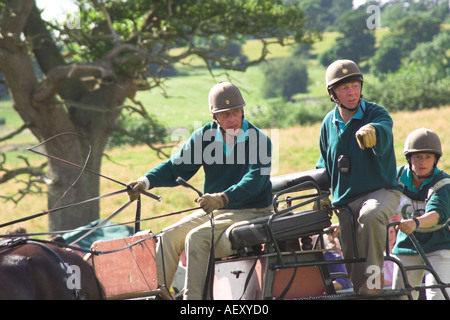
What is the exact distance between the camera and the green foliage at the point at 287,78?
74.1 m

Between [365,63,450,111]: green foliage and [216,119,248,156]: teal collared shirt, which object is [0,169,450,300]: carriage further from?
[365,63,450,111]: green foliage

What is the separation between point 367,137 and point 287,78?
238ft

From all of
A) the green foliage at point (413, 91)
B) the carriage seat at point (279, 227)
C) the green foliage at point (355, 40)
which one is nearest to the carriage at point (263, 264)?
the carriage seat at point (279, 227)

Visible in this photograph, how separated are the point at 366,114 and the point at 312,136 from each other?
21610 millimetres

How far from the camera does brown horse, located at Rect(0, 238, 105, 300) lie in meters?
3.65

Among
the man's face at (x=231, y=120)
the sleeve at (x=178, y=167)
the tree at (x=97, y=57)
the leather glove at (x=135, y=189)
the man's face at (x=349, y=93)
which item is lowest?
the leather glove at (x=135, y=189)

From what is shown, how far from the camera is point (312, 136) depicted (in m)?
25.8

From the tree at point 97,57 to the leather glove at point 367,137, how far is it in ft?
22.2

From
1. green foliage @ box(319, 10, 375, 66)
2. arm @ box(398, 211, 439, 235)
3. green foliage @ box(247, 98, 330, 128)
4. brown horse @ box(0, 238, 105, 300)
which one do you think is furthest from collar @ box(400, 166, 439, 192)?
green foliage @ box(319, 10, 375, 66)

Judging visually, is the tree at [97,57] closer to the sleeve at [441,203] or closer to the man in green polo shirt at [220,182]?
the man in green polo shirt at [220,182]

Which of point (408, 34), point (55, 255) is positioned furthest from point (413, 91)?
point (55, 255)

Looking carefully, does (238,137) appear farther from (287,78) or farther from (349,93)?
(287,78)
